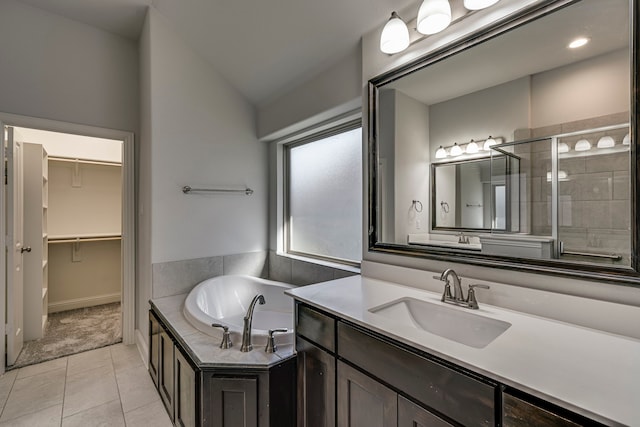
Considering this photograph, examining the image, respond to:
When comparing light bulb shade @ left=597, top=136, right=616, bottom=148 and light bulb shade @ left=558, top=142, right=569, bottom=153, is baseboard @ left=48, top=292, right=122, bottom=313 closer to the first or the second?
light bulb shade @ left=558, top=142, right=569, bottom=153

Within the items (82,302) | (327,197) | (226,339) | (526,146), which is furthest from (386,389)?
(82,302)

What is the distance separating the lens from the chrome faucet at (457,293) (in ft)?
4.04

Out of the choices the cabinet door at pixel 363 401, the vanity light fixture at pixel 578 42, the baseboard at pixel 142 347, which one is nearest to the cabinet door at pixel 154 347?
the baseboard at pixel 142 347

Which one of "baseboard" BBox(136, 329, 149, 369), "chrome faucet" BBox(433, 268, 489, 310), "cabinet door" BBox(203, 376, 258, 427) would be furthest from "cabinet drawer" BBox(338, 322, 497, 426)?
"baseboard" BBox(136, 329, 149, 369)

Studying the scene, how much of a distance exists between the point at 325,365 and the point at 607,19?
5.49 ft

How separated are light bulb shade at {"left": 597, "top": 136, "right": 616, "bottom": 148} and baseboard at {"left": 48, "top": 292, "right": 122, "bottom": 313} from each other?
193 inches

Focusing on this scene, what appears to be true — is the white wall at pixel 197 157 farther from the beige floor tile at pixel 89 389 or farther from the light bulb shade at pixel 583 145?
the light bulb shade at pixel 583 145

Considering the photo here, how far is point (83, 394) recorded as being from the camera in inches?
80.7

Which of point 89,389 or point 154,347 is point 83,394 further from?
point 154,347

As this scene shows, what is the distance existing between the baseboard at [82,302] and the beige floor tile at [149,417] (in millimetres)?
2563

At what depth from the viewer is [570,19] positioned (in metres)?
1.11

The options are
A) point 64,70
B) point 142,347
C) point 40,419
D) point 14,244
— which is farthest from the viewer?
point 142,347

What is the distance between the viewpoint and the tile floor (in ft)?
5.97

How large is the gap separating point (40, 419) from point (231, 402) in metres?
1.38
